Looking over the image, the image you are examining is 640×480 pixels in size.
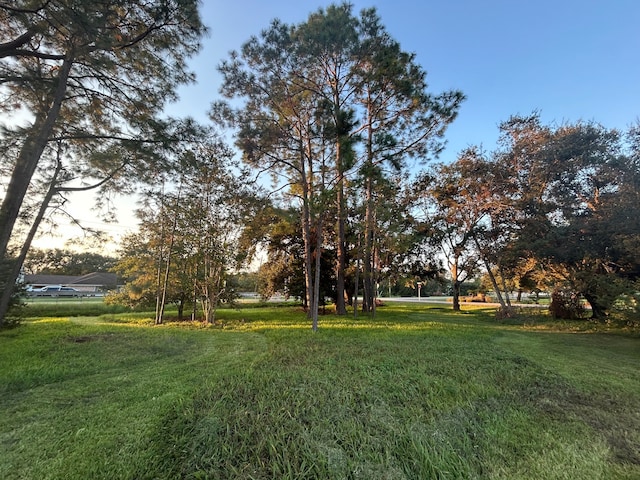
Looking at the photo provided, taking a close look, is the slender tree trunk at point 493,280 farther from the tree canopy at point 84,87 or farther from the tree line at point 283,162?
the tree canopy at point 84,87

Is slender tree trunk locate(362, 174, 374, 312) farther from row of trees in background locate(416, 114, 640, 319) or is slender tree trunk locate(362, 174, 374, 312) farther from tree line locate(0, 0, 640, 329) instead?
row of trees in background locate(416, 114, 640, 319)

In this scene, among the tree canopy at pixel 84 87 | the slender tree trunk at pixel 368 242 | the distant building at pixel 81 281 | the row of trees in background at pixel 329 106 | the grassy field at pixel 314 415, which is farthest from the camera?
the distant building at pixel 81 281

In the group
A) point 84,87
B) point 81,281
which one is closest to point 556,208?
point 84,87

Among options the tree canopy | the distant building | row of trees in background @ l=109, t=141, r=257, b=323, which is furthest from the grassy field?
the distant building

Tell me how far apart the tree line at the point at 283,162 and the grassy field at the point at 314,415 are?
119 inches

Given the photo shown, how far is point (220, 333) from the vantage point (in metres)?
7.64

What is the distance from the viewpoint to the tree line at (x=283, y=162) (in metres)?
4.77

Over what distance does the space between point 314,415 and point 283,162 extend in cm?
809

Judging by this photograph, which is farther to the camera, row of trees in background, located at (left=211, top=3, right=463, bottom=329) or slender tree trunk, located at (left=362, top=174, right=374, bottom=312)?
slender tree trunk, located at (left=362, top=174, right=374, bottom=312)

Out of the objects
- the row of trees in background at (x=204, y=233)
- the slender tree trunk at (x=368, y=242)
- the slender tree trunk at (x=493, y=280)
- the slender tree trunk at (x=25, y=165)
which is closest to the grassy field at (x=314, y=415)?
the slender tree trunk at (x=25, y=165)

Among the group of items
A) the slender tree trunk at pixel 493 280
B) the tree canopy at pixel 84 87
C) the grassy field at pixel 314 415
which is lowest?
the grassy field at pixel 314 415

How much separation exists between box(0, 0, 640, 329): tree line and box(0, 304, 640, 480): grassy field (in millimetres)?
3025

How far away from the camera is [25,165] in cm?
480

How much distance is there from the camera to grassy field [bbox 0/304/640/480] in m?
1.99
